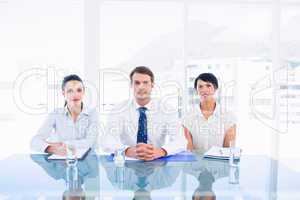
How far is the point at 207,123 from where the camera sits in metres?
2.99

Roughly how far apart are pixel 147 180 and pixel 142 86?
132 cm

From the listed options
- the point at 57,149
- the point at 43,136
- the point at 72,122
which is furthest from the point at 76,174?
the point at 72,122

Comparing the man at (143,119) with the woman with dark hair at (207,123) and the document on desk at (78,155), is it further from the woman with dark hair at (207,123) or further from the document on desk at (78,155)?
the document on desk at (78,155)

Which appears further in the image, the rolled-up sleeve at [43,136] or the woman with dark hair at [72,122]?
the woman with dark hair at [72,122]

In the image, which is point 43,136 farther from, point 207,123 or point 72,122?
point 207,123

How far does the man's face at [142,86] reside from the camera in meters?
2.89

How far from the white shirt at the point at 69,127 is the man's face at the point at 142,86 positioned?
1.32 ft

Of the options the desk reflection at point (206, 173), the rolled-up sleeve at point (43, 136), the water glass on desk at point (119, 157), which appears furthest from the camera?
the rolled-up sleeve at point (43, 136)

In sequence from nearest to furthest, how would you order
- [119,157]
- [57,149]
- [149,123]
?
[119,157], [57,149], [149,123]

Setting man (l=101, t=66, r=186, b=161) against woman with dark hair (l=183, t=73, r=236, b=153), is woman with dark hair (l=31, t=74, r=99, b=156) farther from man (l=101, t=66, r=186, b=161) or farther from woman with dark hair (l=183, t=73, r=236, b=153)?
woman with dark hair (l=183, t=73, r=236, b=153)

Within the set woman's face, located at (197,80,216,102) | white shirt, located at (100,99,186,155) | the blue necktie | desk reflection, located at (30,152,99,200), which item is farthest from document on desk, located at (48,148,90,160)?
woman's face, located at (197,80,216,102)

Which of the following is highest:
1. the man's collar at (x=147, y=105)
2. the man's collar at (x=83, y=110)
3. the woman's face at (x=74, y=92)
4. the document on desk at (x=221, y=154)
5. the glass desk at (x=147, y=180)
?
the woman's face at (x=74, y=92)

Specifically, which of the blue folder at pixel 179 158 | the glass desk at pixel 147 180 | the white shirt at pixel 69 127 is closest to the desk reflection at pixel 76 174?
the glass desk at pixel 147 180

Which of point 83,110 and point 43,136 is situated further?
point 83,110
